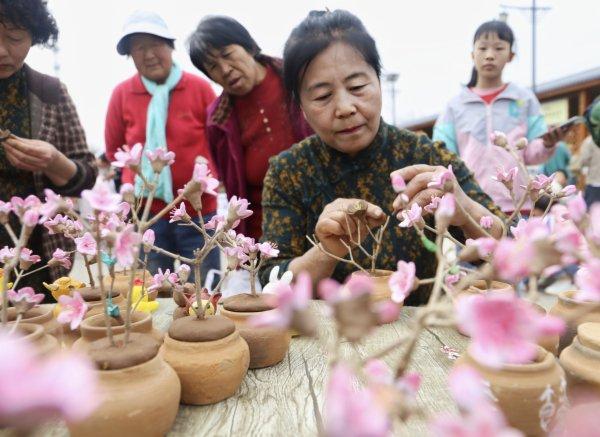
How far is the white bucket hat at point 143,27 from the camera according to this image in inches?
89.3

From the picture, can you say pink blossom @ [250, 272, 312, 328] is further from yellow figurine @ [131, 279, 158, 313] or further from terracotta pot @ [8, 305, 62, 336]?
yellow figurine @ [131, 279, 158, 313]

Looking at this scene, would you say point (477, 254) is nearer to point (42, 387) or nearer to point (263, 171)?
point (42, 387)

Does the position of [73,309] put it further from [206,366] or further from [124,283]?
[124,283]

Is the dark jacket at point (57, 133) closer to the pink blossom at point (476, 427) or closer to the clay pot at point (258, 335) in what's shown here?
the clay pot at point (258, 335)

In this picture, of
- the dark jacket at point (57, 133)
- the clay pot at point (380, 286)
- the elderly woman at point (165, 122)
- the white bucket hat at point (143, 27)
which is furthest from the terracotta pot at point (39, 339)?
the white bucket hat at point (143, 27)

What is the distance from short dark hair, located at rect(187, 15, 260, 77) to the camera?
2.03m

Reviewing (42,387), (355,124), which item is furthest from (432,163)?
(42,387)

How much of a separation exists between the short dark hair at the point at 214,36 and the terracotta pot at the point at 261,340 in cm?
142

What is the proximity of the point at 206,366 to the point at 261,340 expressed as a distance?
0.18 meters

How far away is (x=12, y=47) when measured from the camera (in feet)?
5.28

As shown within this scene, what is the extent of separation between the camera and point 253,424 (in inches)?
28.8

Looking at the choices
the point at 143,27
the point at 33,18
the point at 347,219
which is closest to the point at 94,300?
the point at 347,219

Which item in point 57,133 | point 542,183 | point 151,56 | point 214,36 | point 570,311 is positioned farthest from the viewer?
point 151,56

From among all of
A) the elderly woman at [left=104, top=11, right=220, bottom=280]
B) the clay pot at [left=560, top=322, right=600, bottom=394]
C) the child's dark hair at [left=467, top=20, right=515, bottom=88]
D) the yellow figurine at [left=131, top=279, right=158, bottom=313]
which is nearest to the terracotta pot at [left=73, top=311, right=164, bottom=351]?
the yellow figurine at [left=131, top=279, right=158, bottom=313]
